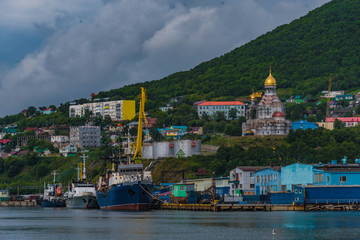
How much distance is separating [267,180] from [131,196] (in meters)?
21.4

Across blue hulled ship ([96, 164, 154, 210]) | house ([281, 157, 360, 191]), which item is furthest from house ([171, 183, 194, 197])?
house ([281, 157, 360, 191])

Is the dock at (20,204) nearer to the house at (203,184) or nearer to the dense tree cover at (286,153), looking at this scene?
the dense tree cover at (286,153)

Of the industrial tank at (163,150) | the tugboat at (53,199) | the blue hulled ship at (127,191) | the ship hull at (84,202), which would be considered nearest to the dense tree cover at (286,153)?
the industrial tank at (163,150)

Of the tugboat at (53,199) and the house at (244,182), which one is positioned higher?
the house at (244,182)

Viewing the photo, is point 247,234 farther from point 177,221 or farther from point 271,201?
point 271,201

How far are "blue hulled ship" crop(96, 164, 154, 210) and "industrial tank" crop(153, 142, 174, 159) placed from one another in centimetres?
6065

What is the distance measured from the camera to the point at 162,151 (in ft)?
636

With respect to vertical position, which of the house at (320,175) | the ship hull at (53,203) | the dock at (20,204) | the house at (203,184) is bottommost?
the dock at (20,204)

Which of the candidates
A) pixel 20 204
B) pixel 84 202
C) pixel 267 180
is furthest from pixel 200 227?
pixel 20 204

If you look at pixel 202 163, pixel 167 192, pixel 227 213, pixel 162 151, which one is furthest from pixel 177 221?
pixel 162 151

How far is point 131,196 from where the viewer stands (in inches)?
4690

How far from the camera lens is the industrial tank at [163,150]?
634 feet

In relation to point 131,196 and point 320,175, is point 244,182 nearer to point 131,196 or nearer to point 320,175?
point 320,175

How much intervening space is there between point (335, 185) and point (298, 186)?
491cm
